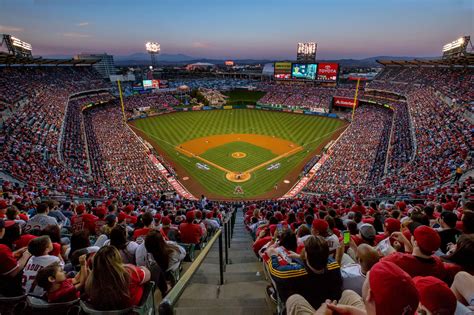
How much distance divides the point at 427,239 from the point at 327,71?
70340 mm

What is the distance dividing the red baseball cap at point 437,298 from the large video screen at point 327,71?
70778 millimetres

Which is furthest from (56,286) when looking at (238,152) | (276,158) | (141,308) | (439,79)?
(439,79)

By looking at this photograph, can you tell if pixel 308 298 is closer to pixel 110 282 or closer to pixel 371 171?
pixel 110 282

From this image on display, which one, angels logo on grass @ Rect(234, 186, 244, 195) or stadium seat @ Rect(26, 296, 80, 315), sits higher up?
stadium seat @ Rect(26, 296, 80, 315)

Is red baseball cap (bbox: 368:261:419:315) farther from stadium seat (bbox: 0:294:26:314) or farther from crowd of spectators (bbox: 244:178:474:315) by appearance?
stadium seat (bbox: 0:294:26:314)

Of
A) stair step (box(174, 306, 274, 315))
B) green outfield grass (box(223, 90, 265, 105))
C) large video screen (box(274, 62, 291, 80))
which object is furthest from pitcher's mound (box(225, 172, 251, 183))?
large video screen (box(274, 62, 291, 80))

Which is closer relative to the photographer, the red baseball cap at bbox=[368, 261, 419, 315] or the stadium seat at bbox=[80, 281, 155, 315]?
the red baseball cap at bbox=[368, 261, 419, 315]

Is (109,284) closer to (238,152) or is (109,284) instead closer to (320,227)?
(320,227)

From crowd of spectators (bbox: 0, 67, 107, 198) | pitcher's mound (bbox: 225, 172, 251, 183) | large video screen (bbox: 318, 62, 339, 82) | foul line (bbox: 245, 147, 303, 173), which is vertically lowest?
pitcher's mound (bbox: 225, 172, 251, 183)

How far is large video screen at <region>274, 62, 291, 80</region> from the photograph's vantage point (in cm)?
7131

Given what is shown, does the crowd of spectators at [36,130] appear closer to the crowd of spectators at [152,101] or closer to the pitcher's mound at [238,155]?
the crowd of spectators at [152,101]

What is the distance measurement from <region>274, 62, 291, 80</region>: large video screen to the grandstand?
6.18 m

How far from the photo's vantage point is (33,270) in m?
3.68

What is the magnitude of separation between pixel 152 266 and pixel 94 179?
2531cm
